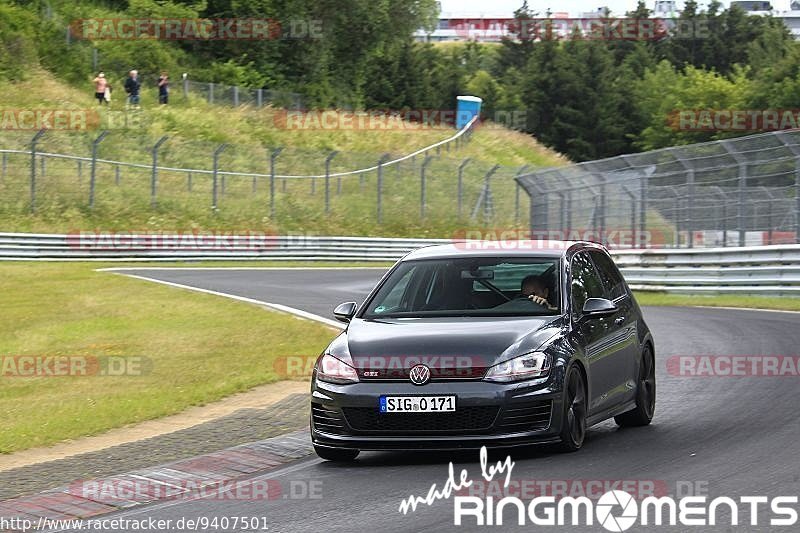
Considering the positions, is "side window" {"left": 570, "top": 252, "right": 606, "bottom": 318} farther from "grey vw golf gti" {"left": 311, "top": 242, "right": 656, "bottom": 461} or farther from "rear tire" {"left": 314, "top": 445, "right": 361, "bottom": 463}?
"rear tire" {"left": 314, "top": 445, "right": 361, "bottom": 463}

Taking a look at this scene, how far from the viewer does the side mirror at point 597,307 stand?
32.6 ft

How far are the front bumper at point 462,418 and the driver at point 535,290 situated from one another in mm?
1062

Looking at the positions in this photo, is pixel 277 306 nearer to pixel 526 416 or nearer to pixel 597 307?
pixel 597 307

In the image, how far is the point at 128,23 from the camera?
221ft

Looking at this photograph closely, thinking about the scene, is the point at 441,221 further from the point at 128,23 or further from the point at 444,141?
the point at 128,23

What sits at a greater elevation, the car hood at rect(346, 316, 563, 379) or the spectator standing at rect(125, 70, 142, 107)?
the car hood at rect(346, 316, 563, 379)

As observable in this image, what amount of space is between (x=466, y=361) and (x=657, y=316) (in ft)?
44.9

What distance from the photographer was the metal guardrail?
1023 inches

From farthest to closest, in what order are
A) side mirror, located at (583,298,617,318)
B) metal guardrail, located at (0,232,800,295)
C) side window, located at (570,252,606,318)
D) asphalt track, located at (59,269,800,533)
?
metal guardrail, located at (0,232,800,295) < side window, located at (570,252,606,318) < side mirror, located at (583,298,617,318) < asphalt track, located at (59,269,800,533)

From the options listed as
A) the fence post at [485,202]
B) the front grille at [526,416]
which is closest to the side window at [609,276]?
the front grille at [526,416]

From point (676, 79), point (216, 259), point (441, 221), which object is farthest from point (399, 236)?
point (676, 79)

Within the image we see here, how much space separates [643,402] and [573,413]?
1.70 m

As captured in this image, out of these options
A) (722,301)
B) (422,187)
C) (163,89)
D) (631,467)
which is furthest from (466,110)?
(631,467)

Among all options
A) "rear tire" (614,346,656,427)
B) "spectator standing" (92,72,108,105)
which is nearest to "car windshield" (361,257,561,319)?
"rear tire" (614,346,656,427)
